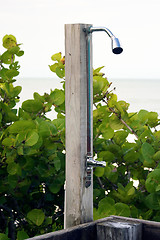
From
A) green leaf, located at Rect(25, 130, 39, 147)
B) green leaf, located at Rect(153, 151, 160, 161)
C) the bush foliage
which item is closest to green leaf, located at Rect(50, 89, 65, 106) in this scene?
the bush foliage

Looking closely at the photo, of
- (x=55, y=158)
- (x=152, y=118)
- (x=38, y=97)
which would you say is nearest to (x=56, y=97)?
(x=38, y=97)

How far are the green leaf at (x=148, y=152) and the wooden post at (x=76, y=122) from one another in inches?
22.8

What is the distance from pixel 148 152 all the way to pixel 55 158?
49 centimetres

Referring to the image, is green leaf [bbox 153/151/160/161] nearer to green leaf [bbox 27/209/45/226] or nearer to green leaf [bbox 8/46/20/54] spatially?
green leaf [bbox 27/209/45/226]

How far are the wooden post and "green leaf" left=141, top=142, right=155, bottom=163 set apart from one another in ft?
1.90

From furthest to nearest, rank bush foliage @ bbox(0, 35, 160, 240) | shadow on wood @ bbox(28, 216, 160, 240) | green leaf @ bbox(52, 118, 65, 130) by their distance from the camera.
A: green leaf @ bbox(52, 118, 65, 130), bush foliage @ bbox(0, 35, 160, 240), shadow on wood @ bbox(28, 216, 160, 240)

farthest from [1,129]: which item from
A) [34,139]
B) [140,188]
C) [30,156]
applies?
[140,188]

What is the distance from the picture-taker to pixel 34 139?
6.24 ft

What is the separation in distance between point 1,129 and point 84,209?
856 millimetres

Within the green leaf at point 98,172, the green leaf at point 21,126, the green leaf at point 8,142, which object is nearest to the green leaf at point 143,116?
the green leaf at point 98,172

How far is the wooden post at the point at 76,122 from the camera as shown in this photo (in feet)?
5.06

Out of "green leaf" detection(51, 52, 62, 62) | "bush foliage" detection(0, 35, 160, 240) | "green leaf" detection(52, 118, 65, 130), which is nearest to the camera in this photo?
"bush foliage" detection(0, 35, 160, 240)

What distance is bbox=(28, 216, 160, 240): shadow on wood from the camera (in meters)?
1.49

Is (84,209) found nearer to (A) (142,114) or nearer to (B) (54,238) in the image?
(B) (54,238)
